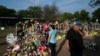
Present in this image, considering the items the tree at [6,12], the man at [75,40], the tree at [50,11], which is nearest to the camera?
the man at [75,40]

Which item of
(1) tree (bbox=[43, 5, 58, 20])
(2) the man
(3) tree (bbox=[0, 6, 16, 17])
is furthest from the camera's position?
(3) tree (bbox=[0, 6, 16, 17])

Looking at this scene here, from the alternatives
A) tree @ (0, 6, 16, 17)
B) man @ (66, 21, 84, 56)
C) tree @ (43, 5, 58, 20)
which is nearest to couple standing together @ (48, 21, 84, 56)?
man @ (66, 21, 84, 56)

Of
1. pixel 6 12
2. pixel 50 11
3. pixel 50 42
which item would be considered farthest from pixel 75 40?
pixel 6 12

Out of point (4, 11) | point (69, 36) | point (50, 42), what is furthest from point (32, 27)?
point (4, 11)

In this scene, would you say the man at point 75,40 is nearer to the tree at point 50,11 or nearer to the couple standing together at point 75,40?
the couple standing together at point 75,40

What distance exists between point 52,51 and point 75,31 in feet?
14.6

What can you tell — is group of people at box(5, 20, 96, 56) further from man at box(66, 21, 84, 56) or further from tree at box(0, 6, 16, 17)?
tree at box(0, 6, 16, 17)

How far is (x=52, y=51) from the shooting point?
→ 46.7 feet

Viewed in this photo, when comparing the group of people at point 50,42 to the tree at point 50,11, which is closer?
the group of people at point 50,42

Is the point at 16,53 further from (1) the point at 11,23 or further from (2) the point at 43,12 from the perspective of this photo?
(1) the point at 11,23

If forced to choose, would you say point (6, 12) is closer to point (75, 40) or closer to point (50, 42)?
point (50, 42)

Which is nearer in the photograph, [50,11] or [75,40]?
[75,40]

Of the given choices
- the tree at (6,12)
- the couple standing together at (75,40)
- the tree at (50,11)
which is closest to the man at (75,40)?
→ the couple standing together at (75,40)

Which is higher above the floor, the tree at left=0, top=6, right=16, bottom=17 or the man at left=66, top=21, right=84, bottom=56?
the tree at left=0, top=6, right=16, bottom=17
